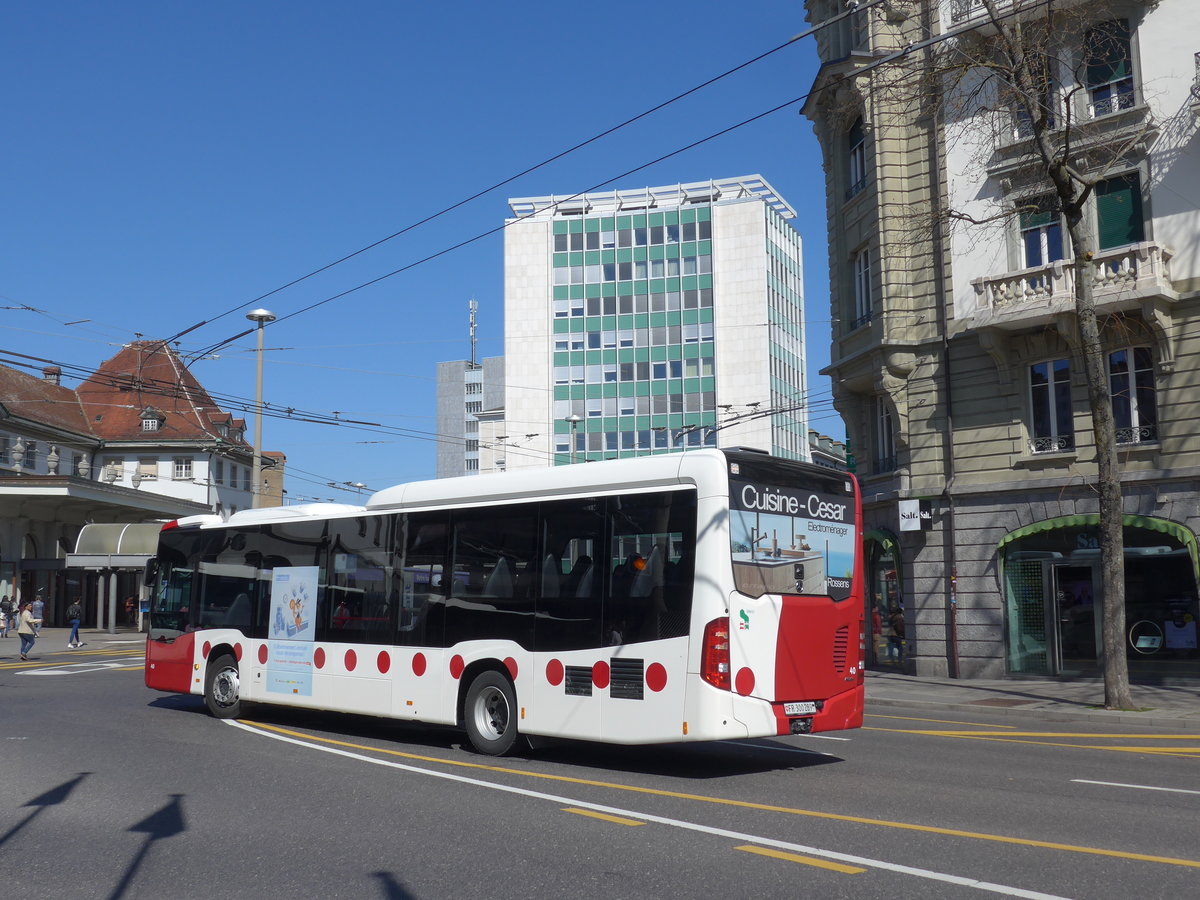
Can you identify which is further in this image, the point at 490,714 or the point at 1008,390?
the point at 1008,390

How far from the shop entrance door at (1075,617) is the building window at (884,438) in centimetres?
482

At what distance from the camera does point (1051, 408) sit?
80.9 ft

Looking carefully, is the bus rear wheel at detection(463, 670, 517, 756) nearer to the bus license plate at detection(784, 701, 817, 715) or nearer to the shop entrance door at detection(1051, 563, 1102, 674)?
the bus license plate at detection(784, 701, 817, 715)

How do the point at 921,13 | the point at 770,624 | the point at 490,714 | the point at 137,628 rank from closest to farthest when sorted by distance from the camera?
1. the point at 770,624
2. the point at 490,714
3. the point at 921,13
4. the point at 137,628

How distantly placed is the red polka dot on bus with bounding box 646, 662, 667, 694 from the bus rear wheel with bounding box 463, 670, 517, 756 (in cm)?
199

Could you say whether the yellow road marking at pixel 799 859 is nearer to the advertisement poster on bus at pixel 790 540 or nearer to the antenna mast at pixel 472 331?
the advertisement poster on bus at pixel 790 540

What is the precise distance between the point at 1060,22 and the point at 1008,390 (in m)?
7.37

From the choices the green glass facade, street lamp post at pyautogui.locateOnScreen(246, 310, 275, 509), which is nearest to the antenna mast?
the green glass facade

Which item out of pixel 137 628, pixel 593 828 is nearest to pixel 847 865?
pixel 593 828

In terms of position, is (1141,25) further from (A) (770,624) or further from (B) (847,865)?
(B) (847,865)

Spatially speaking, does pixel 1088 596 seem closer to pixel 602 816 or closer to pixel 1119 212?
pixel 1119 212

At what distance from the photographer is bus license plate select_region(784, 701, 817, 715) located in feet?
36.8

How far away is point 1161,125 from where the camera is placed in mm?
23172

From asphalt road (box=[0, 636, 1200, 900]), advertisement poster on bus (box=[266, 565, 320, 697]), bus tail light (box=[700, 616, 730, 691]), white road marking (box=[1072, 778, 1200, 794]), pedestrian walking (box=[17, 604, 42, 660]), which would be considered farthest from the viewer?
pedestrian walking (box=[17, 604, 42, 660])
